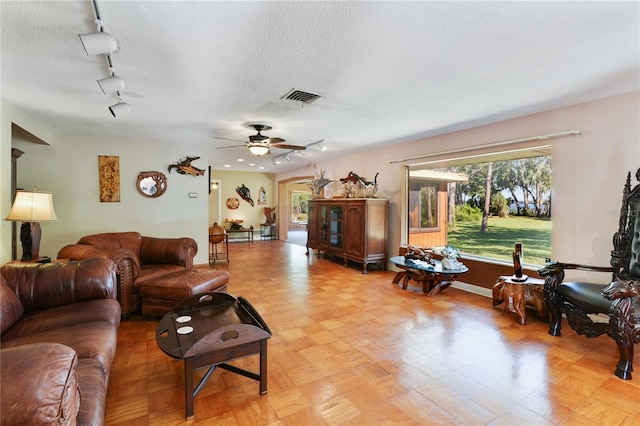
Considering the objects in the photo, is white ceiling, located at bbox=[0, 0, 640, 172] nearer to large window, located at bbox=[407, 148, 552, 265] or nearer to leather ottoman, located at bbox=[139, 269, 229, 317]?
large window, located at bbox=[407, 148, 552, 265]

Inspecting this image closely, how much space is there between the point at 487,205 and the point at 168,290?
4.42 m

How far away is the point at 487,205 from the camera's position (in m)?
4.48

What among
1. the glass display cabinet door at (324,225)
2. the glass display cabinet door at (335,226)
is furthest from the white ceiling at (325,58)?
the glass display cabinet door at (324,225)

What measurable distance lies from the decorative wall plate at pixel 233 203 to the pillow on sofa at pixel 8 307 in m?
7.91

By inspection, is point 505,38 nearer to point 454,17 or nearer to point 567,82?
point 454,17

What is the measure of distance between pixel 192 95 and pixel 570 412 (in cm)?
390

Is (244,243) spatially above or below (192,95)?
below

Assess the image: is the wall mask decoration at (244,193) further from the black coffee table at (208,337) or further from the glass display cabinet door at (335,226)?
the black coffee table at (208,337)

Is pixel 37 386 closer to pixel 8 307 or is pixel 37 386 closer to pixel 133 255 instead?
pixel 8 307

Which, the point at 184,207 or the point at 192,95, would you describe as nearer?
the point at 192,95

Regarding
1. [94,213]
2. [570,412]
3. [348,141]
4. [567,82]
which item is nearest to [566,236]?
[567,82]

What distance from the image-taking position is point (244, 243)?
9.21m

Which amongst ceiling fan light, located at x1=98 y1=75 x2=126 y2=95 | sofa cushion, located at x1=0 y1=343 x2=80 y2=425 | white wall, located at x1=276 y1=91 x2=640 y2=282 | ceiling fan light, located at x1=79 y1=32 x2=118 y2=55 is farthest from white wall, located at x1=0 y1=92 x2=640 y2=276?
sofa cushion, located at x1=0 y1=343 x2=80 y2=425

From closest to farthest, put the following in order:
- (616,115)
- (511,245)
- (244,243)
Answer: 1. (616,115)
2. (511,245)
3. (244,243)
